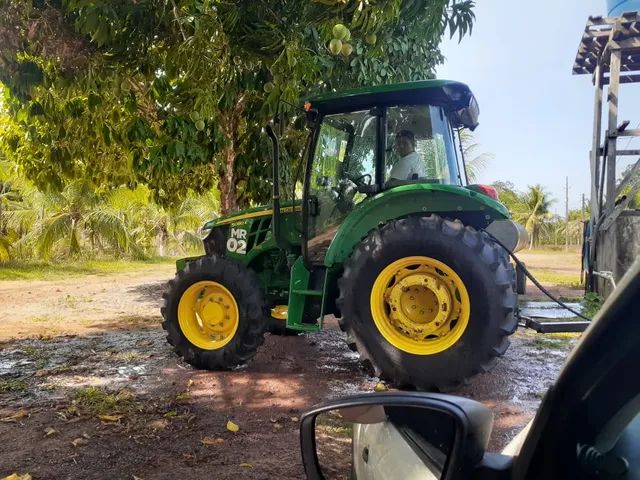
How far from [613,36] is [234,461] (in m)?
7.92

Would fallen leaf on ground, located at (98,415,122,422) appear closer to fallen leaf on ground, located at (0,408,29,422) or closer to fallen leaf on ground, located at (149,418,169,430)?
fallen leaf on ground, located at (149,418,169,430)

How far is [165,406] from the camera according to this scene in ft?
13.7

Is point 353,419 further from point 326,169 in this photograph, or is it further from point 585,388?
point 326,169

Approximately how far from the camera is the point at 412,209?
450 centimetres

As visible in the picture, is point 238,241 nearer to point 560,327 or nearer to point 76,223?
point 560,327

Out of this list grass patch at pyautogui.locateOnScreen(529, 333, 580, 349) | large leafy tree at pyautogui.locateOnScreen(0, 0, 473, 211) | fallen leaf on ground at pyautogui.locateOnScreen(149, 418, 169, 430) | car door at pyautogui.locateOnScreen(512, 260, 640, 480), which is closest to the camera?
car door at pyautogui.locateOnScreen(512, 260, 640, 480)

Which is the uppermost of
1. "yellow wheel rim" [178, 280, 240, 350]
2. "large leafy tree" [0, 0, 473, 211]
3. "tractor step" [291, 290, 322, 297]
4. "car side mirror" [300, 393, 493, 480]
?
"large leafy tree" [0, 0, 473, 211]

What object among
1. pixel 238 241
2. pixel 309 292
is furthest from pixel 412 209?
pixel 238 241

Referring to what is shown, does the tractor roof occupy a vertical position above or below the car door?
above

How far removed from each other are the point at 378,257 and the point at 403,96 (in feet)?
4.64

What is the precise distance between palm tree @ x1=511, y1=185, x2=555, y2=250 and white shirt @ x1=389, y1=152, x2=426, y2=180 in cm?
4098

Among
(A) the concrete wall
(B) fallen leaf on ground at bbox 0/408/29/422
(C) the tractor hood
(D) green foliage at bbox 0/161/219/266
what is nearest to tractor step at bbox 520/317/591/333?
(C) the tractor hood

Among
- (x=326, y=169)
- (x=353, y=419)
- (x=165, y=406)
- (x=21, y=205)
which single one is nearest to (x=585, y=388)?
(x=353, y=419)

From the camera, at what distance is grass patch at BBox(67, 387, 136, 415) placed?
→ 406 cm
